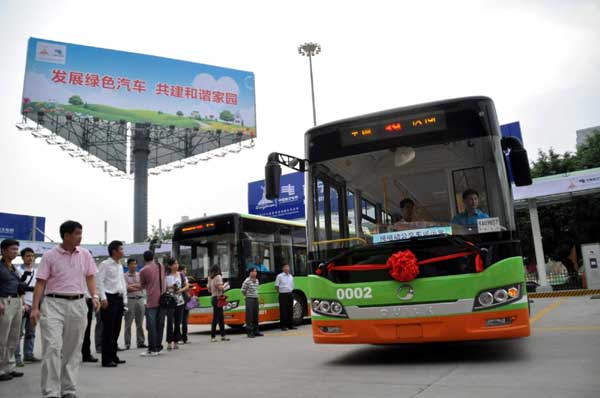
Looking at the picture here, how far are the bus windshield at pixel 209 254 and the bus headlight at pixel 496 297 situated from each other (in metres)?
7.96

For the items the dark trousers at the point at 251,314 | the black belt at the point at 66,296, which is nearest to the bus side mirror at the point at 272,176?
the black belt at the point at 66,296

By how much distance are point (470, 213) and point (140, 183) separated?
31373 millimetres

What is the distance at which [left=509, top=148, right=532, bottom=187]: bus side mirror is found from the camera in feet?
22.0

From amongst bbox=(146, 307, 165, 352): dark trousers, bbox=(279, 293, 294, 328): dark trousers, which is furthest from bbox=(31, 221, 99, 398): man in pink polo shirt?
bbox=(279, 293, 294, 328): dark trousers

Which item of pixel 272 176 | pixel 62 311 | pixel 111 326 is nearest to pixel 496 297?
pixel 272 176

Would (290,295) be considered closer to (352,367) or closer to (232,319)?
(232,319)

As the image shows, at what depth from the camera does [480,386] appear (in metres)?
5.17

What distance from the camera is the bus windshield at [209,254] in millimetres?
13375

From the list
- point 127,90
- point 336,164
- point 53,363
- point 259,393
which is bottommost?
point 259,393

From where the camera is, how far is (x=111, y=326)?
8203 millimetres

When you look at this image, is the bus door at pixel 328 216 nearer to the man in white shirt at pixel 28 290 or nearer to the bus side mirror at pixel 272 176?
the bus side mirror at pixel 272 176

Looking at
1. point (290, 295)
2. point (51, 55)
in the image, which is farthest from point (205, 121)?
point (290, 295)

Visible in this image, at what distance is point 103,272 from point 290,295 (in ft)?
20.4

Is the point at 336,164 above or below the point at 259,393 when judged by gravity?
above
